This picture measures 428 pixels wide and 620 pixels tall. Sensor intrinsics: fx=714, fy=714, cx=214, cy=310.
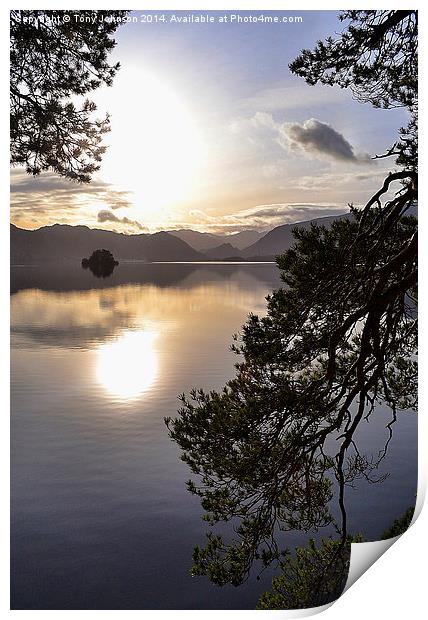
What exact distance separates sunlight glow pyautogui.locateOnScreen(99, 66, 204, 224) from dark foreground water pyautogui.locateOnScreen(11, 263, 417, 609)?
0.36 m

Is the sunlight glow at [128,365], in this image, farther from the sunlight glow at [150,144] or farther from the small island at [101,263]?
the sunlight glow at [150,144]

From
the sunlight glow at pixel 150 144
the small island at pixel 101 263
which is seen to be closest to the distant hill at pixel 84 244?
the small island at pixel 101 263

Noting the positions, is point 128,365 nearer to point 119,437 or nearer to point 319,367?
point 119,437

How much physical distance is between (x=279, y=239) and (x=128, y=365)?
934mm

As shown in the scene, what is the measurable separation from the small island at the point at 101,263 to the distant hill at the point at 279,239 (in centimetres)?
65

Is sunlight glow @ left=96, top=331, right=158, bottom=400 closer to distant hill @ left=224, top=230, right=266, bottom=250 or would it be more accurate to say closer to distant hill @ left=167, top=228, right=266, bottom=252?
distant hill @ left=167, top=228, right=266, bottom=252

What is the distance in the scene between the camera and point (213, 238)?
354cm

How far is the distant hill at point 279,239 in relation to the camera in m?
3.37

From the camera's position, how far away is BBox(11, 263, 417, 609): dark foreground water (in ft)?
10.4

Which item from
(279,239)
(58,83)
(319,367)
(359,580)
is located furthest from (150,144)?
(359,580)

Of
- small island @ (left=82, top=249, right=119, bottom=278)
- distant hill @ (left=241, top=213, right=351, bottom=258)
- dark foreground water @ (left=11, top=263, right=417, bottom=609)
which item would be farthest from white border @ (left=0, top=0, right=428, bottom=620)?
distant hill @ (left=241, top=213, right=351, bottom=258)

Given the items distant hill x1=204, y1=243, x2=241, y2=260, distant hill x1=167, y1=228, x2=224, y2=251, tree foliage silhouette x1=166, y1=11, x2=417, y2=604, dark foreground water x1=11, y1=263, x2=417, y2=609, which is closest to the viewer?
dark foreground water x1=11, y1=263, x2=417, y2=609

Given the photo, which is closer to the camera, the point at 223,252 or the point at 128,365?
the point at 128,365
